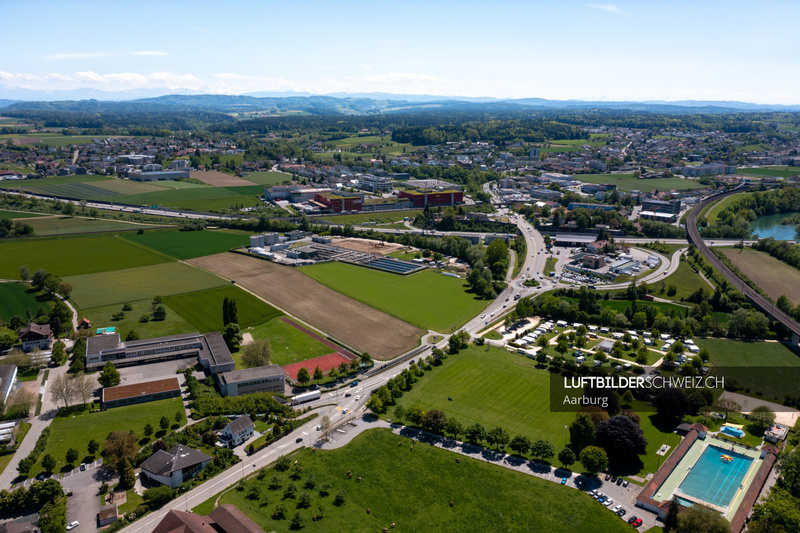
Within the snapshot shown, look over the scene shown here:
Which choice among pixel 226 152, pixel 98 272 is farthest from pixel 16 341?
pixel 226 152

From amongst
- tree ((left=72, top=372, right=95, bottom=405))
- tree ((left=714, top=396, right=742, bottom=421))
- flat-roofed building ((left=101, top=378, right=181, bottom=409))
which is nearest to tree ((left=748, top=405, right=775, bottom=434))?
tree ((left=714, top=396, right=742, bottom=421))

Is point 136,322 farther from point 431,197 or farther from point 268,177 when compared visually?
point 268,177

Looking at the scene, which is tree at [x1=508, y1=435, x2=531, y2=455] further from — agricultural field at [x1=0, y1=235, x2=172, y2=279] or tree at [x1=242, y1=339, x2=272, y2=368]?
agricultural field at [x1=0, y1=235, x2=172, y2=279]

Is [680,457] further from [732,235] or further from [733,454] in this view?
[732,235]

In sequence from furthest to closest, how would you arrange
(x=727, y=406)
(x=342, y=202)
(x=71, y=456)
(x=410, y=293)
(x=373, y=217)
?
(x=342, y=202) → (x=373, y=217) → (x=410, y=293) → (x=727, y=406) → (x=71, y=456)

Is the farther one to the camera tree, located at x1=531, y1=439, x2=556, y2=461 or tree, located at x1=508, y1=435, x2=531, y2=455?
tree, located at x1=508, y1=435, x2=531, y2=455

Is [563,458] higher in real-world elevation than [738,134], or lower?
lower

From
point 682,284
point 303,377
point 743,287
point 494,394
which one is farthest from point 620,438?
point 682,284
